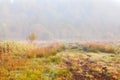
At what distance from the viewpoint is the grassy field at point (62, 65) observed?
34.2ft

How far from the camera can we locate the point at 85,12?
109938 mm

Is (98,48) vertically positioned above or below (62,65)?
above

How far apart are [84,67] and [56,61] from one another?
1.40 m

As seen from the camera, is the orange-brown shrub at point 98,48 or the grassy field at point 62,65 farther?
the orange-brown shrub at point 98,48

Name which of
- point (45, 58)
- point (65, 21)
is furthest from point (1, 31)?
point (45, 58)

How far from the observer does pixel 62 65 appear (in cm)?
1156

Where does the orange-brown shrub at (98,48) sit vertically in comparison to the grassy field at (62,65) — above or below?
above

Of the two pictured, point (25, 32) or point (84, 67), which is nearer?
point (84, 67)

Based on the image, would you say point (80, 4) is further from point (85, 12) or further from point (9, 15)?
point (9, 15)

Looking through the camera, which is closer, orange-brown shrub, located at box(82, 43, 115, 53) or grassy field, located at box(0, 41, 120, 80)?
grassy field, located at box(0, 41, 120, 80)

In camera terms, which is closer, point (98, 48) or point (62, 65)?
point (62, 65)

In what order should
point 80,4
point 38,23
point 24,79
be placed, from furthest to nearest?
1. point 80,4
2. point 38,23
3. point 24,79

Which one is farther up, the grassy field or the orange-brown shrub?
the orange-brown shrub

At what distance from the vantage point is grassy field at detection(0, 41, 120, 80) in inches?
410
